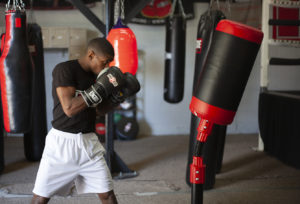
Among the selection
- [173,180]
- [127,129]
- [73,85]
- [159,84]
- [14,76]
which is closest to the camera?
[73,85]

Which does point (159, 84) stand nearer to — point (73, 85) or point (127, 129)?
point (127, 129)

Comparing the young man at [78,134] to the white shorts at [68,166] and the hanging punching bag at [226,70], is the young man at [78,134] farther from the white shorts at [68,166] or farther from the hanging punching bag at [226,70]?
the hanging punching bag at [226,70]

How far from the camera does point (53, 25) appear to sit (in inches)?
224

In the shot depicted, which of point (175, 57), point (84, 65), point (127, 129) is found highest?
point (84, 65)

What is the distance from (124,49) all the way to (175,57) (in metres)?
1.78

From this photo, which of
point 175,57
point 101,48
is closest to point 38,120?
point 175,57

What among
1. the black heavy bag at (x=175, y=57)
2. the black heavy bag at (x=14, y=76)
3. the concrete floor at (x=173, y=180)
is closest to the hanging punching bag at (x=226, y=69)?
the black heavy bag at (x=14, y=76)

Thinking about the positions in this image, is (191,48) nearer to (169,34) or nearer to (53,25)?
(169,34)

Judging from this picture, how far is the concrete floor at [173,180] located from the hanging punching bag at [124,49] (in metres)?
1.13

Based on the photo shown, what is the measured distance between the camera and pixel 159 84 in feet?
20.0

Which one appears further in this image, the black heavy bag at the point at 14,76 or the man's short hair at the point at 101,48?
the black heavy bag at the point at 14,76

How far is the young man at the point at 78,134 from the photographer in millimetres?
1792

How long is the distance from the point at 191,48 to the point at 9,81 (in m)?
4.37

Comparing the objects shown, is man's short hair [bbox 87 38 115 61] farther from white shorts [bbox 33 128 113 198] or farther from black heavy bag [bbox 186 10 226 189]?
black heavy bag [bbox 186 10 226 189]
